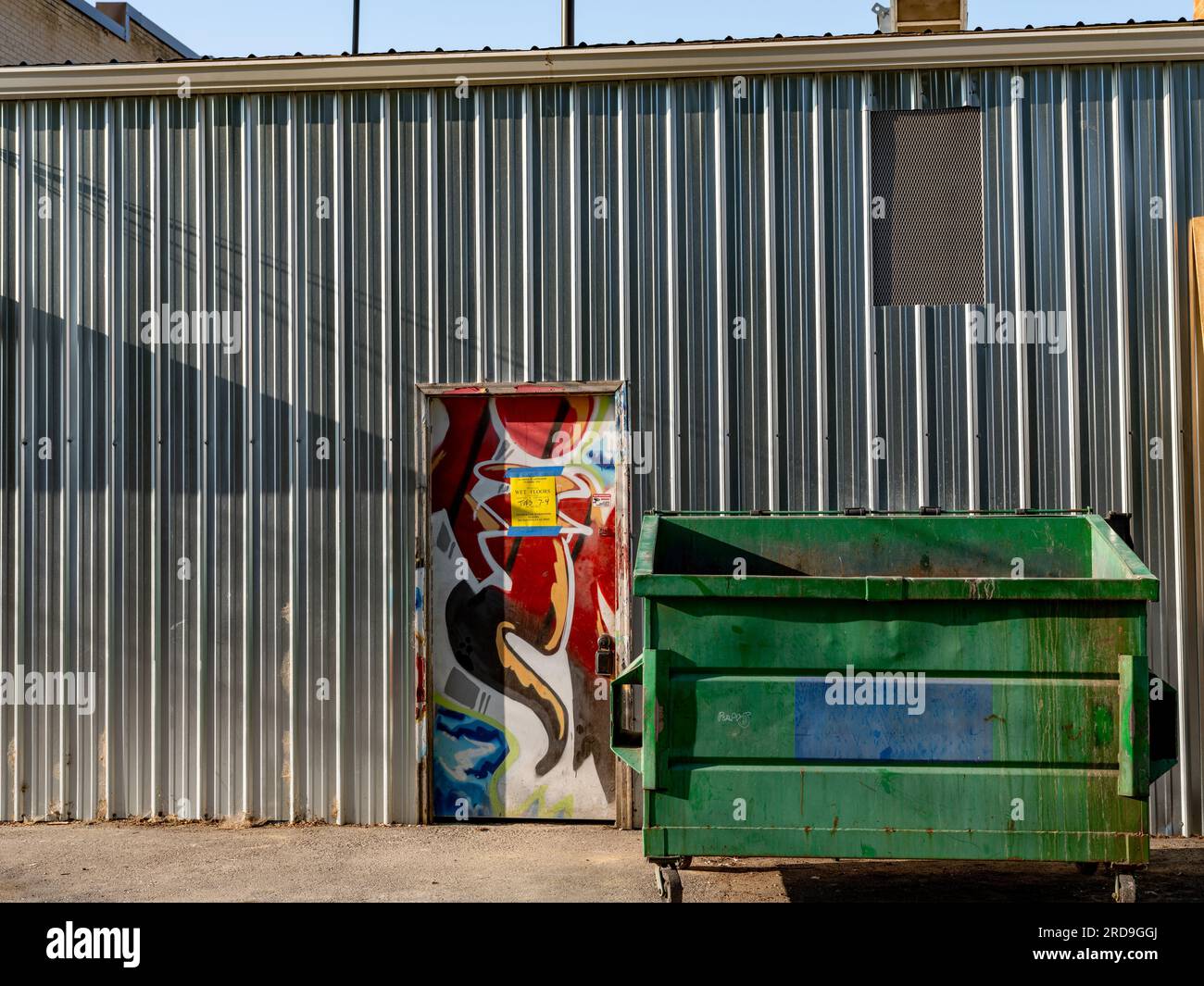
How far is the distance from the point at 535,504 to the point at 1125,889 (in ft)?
13.1

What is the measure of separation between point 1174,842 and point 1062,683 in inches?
113

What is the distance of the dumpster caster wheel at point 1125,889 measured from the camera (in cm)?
502

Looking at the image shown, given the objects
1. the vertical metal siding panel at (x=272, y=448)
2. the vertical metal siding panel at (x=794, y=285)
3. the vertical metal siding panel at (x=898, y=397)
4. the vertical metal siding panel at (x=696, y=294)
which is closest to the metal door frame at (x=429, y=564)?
the vertical metal siding panel at (x=696, y=294)

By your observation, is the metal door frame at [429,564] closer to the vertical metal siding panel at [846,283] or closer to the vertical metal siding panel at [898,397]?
the vertical metal siding panel at [846,283]

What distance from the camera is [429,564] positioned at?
7.55 m

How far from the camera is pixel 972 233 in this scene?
7426mm

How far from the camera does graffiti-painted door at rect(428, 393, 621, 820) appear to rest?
7.49m

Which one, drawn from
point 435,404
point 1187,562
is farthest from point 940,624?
point 435,404

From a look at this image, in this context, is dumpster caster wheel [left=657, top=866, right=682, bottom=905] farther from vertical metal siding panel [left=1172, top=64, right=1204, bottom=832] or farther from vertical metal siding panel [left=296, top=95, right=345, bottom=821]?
vertical metal siding panel [left=1172, top=64, right=1204, bottom=832]

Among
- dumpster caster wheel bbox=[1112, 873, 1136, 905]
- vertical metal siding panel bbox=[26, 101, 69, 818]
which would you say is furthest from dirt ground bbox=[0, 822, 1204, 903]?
dumpster caster wheel bbox=[1112, 873, 1136, 905]

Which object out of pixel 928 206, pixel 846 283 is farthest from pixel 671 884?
pixel 928 206

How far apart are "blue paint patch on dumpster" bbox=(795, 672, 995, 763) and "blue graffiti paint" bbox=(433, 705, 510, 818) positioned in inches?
118

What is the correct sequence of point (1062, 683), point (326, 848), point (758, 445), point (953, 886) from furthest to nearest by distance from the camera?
point (758, 445) → point (326, 848) → point (953, 886) → point (1062, 683)

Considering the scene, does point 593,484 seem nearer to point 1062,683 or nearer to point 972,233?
point 972,233
